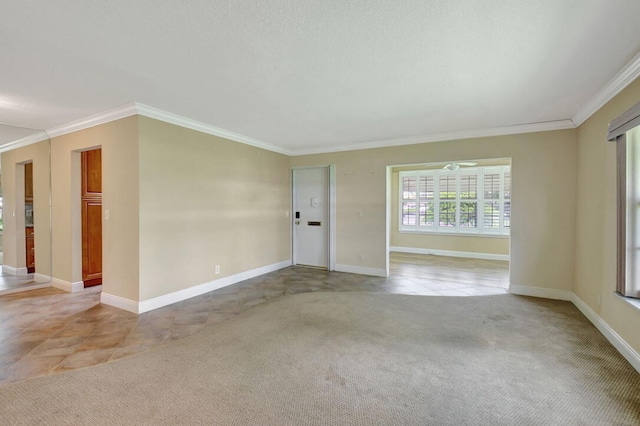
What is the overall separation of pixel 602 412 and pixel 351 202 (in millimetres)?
4368

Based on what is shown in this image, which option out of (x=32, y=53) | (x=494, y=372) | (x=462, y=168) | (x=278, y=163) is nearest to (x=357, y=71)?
(x=32, y=53)

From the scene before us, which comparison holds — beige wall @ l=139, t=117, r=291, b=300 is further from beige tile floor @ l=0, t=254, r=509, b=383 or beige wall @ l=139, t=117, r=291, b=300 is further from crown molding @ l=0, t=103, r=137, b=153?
beige tile floor @ l=0, t=254, r=509, b=383

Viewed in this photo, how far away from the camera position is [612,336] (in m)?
2.82

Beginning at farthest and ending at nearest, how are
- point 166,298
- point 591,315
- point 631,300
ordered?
point 166,298 < point 591,315 < point 631,300

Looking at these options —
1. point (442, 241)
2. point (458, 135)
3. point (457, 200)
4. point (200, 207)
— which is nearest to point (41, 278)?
point (200, 207)

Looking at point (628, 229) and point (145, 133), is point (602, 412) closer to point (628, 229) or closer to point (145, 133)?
point (628, 229)

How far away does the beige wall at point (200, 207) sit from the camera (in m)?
3.68

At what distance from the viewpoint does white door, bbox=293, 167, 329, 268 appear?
6.14m

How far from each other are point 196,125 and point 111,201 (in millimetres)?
1517

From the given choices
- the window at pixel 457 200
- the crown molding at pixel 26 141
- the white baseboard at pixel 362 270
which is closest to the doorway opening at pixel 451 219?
the window at pixel 457 200

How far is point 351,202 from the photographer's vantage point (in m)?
5.81

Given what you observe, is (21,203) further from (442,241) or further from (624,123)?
(442,241)

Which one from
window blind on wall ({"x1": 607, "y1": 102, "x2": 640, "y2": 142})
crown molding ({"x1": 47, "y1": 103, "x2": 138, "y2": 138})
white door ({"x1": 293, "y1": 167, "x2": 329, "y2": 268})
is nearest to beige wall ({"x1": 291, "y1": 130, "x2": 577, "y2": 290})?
window blind on wall ({"x1": 607, "y1": 102, "x2": 640, "y2": 142})

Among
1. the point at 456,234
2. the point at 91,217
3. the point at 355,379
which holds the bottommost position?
the point at 355,379
